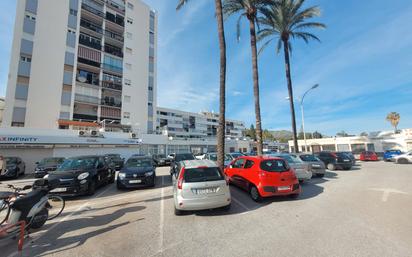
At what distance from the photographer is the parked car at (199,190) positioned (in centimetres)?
522

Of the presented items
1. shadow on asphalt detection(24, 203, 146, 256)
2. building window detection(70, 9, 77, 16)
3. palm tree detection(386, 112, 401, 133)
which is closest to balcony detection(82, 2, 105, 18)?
building window detection(70, 9, 77, 16)

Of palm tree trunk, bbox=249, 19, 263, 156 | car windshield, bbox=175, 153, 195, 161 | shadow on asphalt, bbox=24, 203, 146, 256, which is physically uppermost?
palm tree trunk, bbox=249, 19, 263, 156

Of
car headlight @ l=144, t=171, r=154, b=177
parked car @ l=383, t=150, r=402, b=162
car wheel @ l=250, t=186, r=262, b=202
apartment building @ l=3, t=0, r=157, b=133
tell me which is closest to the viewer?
car wheel @ l=250, t=186, r=262, b=202

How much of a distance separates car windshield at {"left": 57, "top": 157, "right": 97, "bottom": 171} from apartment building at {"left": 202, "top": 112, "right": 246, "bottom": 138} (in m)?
62.6

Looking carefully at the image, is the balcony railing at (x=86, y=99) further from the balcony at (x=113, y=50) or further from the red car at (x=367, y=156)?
the red car at (x=367, y=156)

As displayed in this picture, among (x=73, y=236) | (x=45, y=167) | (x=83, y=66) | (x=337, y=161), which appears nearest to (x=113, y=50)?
(x=83, y=66)

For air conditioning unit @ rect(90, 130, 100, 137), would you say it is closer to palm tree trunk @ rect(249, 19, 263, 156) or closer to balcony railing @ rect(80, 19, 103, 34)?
palm tree trunk @ rect(249, 19, 263, 156)

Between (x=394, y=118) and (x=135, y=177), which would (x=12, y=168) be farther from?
(x=394, y=118)

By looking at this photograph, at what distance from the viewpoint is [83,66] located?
98.1 feet

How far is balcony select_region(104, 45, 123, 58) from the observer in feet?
109

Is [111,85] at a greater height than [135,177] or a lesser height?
greater

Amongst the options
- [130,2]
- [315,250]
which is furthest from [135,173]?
[130,2]

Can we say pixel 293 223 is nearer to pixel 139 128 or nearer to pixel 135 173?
pixel 135 173

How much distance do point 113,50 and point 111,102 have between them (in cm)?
1010
